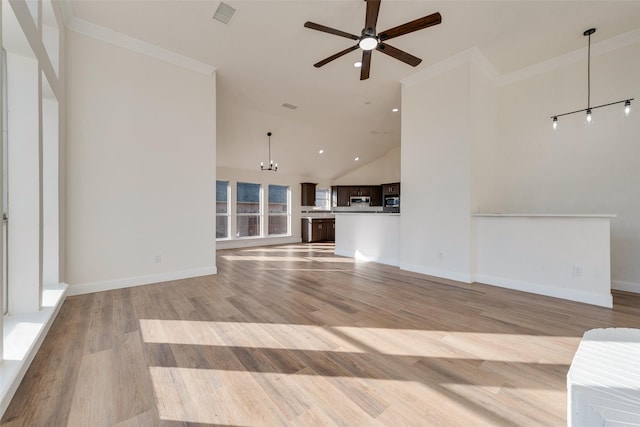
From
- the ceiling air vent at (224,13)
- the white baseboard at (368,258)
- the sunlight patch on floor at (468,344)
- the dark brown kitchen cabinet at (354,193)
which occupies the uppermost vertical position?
the ceiling air vent at (224,13)

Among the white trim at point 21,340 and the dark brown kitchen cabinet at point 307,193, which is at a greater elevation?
the dark brown kitchen cabinet at point 307,193

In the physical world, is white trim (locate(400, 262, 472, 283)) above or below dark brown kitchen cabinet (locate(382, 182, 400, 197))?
below

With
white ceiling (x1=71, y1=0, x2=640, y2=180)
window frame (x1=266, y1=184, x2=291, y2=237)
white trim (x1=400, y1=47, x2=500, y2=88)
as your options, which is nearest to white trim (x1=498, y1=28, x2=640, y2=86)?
white ceiling (x1=71, y1=0, x2=640, y2=180)

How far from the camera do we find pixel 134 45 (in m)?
3.41

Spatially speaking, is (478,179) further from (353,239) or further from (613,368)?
(613,368)

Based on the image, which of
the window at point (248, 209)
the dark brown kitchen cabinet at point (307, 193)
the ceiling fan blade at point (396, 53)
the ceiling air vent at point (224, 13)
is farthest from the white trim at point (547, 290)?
the window at point (248, 209)

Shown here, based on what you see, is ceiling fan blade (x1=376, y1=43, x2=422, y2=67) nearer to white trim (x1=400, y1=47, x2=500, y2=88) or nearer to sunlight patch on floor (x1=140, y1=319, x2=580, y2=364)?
white trim (x1=400, y1=47, x2=500, y2=88)

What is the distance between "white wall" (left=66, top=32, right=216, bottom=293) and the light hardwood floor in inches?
21.9

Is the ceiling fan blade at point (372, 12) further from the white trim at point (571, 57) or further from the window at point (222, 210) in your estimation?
the window at point (222, 210)

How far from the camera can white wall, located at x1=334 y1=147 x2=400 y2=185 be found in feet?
29.9

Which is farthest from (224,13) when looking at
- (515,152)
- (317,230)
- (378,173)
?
(378,173)

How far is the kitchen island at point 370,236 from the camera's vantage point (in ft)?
16.3

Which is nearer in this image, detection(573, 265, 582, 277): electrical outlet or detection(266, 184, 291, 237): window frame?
detection(573, 265, 582, 277): electrical outlet

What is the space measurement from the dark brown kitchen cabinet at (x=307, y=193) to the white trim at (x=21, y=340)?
6.96 meters
